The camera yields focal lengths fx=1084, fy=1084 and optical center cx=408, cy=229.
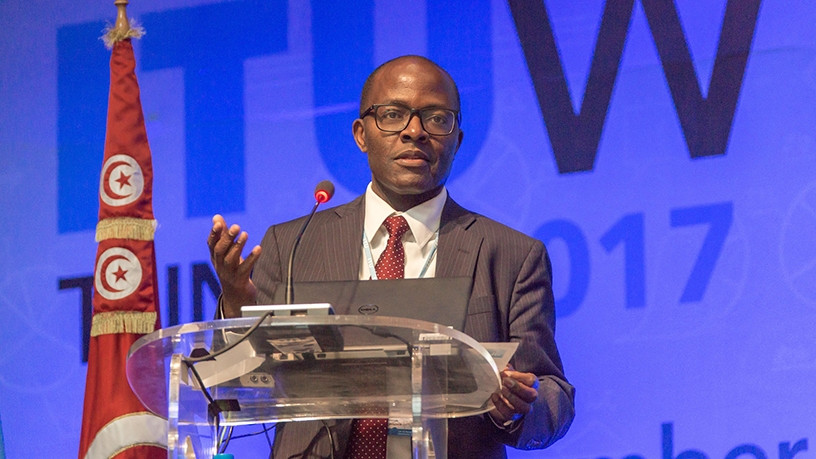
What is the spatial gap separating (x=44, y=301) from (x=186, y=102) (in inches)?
37.9

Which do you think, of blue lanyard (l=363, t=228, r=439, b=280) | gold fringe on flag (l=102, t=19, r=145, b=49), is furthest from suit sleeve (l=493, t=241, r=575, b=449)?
gold fringe on flag (l=102, t=19, r=145, b=49)

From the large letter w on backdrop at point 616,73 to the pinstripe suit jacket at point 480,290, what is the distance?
870 millimetres

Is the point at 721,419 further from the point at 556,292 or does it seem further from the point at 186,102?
the point at 186,102

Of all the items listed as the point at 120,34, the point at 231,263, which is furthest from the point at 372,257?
the point at 120,34

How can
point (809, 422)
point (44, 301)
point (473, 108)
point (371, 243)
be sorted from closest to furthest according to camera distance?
point (371, 243)
point (809, 422)
point (473, 108)
point (44, 301)

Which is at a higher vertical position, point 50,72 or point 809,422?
point 50,72

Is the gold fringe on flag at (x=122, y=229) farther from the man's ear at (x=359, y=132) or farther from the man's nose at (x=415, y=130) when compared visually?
the man's nose at (x=415, y=130)

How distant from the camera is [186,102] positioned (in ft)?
14.1

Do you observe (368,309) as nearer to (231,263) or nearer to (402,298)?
(402,298)

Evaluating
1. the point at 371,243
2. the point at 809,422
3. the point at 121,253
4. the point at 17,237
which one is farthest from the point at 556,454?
the point at 17,237

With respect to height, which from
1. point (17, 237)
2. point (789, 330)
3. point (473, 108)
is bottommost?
point (789, 330)

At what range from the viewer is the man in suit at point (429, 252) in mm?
2623

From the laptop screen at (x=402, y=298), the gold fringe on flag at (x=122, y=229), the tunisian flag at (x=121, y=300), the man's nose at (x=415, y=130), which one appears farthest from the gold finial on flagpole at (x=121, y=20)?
the laptop screen at (x=402, y=298)

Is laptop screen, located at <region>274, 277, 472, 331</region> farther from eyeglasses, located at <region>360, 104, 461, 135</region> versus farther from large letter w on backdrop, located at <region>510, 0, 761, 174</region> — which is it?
large letter w on backdrop, located at <region>510, 0, 761, 174</region>
